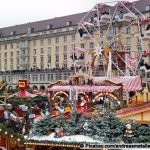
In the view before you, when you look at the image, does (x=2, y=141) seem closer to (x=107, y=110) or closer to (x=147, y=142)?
(x=107, y=110)

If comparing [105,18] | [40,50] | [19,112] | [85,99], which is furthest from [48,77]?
[19,112]

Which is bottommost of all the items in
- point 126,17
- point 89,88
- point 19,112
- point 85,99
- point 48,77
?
point 19,112

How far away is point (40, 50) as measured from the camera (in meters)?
105

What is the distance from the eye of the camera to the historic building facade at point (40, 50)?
9731 cm

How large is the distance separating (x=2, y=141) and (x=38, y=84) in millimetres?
82090

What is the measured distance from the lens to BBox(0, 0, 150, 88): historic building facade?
97.3 m

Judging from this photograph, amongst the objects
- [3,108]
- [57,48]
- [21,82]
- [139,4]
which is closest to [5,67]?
[57,48]

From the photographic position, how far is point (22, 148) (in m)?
20.4

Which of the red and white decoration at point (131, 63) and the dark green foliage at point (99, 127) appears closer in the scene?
the dark green foliage at point (99, 127)

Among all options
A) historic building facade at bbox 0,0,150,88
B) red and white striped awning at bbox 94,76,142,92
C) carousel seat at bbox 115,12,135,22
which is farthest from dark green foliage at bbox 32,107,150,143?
historic building facade at bbox 0,0,150,88

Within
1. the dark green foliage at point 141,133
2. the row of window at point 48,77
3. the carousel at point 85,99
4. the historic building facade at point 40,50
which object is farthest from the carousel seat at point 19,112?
the row of window at point 48,77

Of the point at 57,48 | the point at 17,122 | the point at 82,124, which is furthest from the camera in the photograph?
the point at 57,48

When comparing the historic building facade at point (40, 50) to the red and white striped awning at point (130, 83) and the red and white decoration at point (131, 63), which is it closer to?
the red and white decoration at point (131, 63)

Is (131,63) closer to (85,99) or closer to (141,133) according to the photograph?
(85,99)
